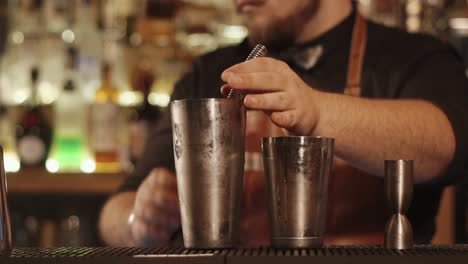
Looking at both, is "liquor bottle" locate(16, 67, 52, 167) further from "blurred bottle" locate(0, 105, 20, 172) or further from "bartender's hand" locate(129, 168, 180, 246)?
"bartender's hand" locate(129, 168, 180, 246)

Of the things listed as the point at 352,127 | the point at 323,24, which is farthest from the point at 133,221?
the point at 323,24

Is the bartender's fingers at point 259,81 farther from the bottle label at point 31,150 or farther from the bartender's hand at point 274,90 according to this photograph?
the bottle label at point 31,150

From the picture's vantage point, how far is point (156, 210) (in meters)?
1.19

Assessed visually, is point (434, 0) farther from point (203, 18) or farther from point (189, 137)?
point (189, 137)

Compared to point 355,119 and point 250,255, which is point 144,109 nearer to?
point 355,119

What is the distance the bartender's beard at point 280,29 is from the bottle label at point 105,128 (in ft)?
3.11

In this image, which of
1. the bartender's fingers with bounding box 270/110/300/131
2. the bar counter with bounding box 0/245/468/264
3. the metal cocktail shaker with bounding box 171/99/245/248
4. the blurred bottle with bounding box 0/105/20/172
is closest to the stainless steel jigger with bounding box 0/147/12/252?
the bar counter with bounding box 0/245/468/264

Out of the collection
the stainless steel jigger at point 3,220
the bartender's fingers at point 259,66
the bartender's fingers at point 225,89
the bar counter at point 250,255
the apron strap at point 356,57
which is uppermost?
the apron strap at point 356,57

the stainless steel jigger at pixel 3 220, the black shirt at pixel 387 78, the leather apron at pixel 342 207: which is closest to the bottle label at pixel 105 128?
the black shirt at pixel 387 78

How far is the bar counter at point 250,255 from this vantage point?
0.71m

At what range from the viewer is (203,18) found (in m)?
2.85

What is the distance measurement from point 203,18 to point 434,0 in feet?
2.52

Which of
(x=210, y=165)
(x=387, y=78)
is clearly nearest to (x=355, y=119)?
(x=210, y=165)

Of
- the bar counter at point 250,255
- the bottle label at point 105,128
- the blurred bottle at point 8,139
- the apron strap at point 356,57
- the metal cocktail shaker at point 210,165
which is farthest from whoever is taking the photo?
the blurred bottle at point 8,139
